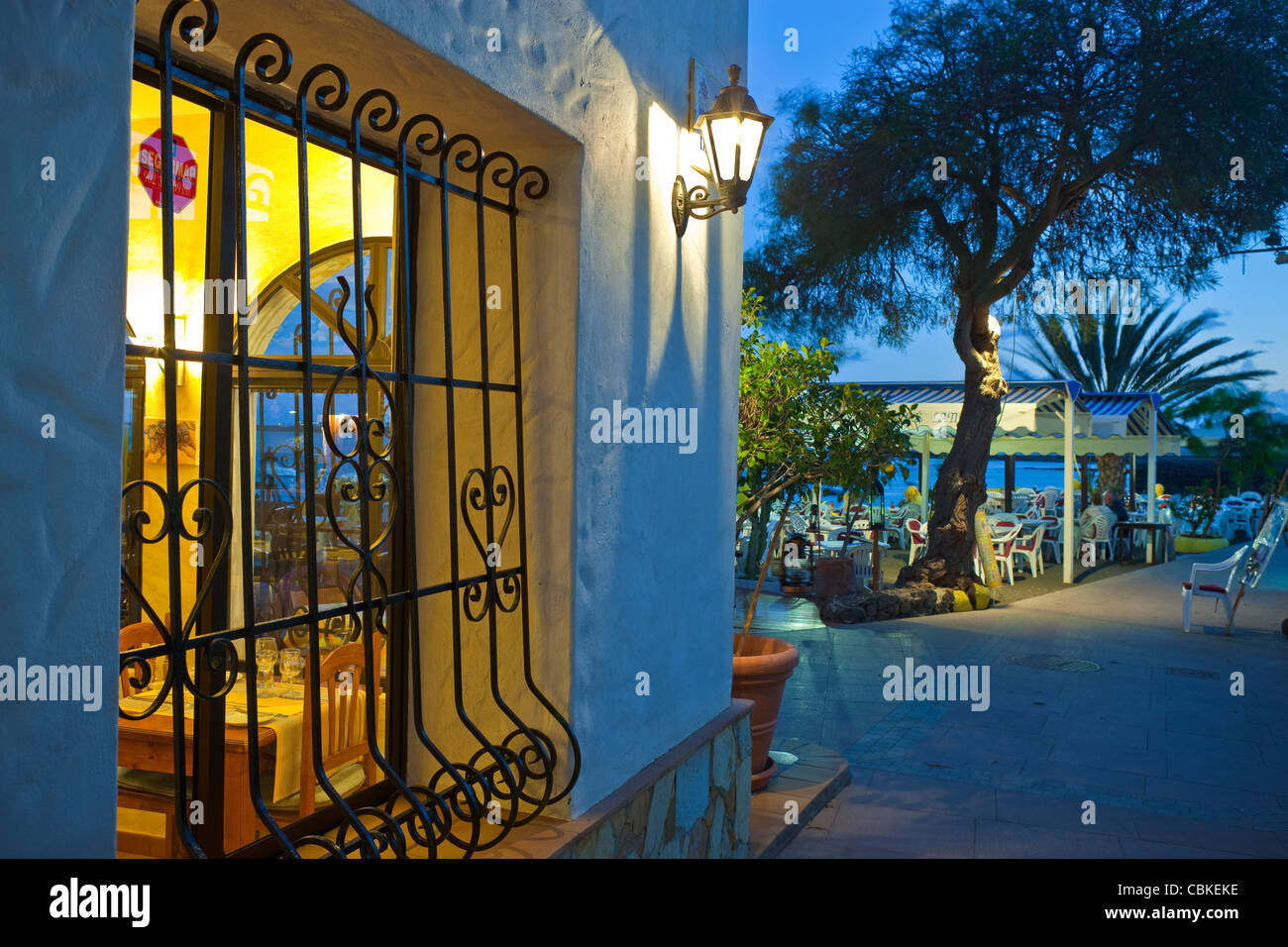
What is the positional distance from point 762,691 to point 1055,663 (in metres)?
5.04

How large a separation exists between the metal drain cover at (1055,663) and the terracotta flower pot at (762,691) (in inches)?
178

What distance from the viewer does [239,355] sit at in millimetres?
1993

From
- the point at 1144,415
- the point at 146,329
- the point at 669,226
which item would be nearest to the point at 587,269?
the point at 669,226

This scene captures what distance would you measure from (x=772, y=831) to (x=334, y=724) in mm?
2438

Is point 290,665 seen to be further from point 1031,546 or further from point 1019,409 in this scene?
point 1031,546

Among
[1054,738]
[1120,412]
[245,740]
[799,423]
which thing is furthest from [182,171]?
[1120,412]

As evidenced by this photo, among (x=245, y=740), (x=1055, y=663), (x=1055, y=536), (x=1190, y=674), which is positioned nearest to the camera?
(x=245, y=740)

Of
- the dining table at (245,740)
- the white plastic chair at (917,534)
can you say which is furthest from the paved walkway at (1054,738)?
the white plastic chair at (917,534)

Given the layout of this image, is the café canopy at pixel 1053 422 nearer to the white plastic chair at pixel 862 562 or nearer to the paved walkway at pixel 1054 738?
the white plastic chair at pixel 862 562

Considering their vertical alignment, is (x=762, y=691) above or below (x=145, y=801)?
below

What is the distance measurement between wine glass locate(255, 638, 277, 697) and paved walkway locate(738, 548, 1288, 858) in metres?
2.57

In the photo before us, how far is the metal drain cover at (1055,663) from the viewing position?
8828mm

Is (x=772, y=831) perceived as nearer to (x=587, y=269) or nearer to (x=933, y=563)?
(x=587, y=269)

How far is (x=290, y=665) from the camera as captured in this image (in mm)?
3125
